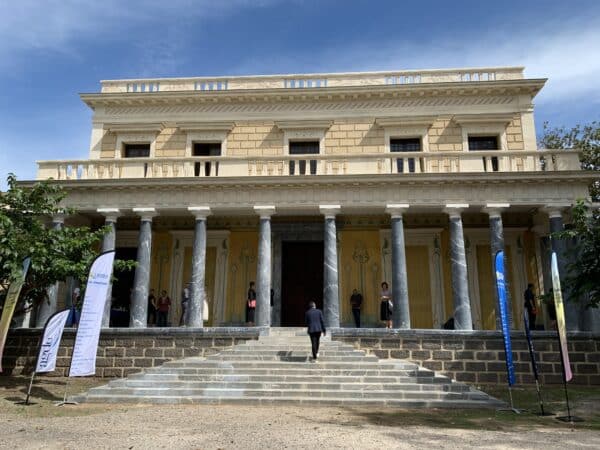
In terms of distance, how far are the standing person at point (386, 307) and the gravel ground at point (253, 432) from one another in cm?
743

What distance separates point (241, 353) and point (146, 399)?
326 cm

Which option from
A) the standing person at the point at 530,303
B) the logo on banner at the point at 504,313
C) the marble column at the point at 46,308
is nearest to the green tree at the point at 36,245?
the marble column at the point at 46,308

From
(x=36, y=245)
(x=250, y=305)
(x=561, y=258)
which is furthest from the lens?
(x=250, y=305)

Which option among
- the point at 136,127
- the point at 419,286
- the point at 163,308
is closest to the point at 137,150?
the point at 136,127

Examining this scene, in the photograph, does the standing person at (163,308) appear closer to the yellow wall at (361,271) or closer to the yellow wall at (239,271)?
the yellow wall at (239,271)

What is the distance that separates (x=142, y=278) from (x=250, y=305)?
403cm

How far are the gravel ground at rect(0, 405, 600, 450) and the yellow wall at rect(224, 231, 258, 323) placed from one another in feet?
31.0

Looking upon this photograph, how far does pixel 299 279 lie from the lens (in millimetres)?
20484

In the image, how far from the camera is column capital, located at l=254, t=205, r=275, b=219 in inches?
705

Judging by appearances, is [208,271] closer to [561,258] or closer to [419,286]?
[419,286]

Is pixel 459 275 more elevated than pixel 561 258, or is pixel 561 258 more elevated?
pixel 561 258

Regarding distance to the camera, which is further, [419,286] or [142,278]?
[419,286]

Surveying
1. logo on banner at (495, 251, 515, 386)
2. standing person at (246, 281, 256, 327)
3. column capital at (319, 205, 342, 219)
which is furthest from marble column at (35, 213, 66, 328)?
logo on banner at (495, 251, 515, 386)

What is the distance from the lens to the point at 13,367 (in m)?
15.9
